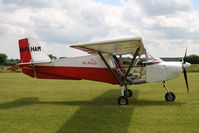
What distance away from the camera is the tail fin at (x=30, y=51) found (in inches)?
374

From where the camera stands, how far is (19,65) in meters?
9.03

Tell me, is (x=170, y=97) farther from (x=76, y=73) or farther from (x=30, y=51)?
(x=30, y=51)

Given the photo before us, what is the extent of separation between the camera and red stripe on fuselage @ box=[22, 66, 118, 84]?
863 cm

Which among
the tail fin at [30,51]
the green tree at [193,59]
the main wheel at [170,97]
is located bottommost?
the green tree at [193,59]

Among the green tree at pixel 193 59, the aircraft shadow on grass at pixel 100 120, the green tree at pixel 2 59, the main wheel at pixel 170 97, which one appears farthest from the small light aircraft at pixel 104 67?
the green tree at pixel 2 59

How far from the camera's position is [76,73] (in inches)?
349

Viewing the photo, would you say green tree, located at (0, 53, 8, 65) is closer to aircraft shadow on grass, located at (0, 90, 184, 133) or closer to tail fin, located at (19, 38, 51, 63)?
tail fin, located at (19, 38, 51, 63)

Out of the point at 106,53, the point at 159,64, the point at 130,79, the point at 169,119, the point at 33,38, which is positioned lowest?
the point at 169,119

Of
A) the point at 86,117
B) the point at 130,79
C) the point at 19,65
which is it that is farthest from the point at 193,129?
the point at 19,65

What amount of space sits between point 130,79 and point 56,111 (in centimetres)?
364

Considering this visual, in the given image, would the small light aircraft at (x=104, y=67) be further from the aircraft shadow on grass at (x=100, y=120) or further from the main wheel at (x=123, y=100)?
the aircraft shadow on grass at (x=100, y=120)

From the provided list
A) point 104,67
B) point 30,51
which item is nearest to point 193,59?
point 104,67

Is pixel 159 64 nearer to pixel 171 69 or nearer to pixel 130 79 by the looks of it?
pixel 171 69

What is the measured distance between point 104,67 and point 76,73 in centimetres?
140
